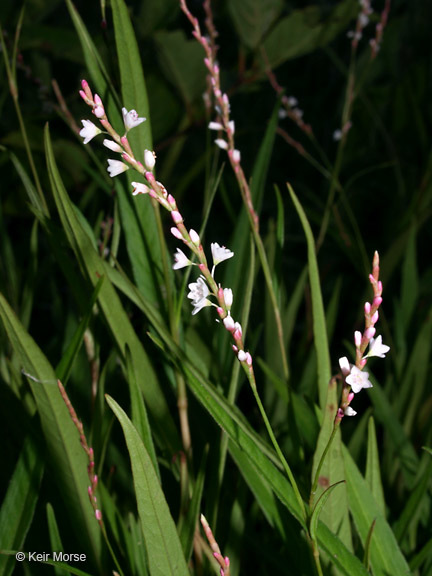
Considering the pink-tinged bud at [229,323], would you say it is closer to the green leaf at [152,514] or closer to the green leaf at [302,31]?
the green leaf at [152,514]

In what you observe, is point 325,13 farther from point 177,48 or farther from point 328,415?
point 328,415

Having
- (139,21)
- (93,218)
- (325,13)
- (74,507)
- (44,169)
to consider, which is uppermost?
(325,13)

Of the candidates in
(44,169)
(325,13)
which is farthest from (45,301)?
(325,13)

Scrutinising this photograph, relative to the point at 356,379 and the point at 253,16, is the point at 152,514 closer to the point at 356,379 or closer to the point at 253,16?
the point at 356,379

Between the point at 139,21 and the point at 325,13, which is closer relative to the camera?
the point at 139,21

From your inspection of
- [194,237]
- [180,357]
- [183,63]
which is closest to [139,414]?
[180,357]

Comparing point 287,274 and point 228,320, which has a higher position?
point 287,274
